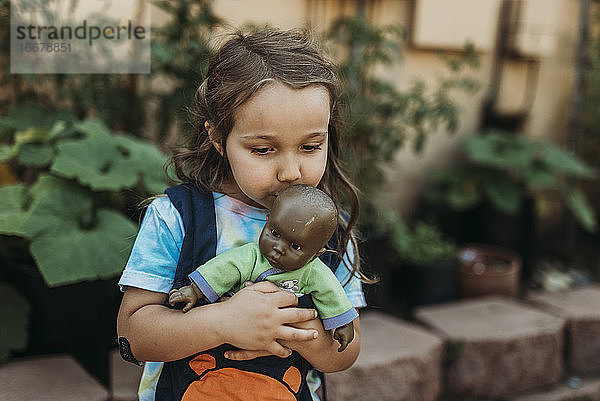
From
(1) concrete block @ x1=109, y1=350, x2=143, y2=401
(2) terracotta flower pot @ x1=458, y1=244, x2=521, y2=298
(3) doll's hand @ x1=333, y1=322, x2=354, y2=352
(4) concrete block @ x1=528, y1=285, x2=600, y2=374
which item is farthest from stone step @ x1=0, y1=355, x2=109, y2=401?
(4) concrete block @ x1=528, y1=285, x2=600, y2=374

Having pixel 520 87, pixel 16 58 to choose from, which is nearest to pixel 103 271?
pixel 16 58

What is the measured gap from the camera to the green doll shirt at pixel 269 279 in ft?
4.04

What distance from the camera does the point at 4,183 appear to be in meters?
2.64

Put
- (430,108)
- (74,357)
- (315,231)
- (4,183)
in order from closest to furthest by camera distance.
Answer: (315,231), (74,357), (4,183), (430,108)

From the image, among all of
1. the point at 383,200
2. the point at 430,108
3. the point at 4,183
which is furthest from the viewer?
the point at 383,200

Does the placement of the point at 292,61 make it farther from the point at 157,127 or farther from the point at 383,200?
the point at 383,200

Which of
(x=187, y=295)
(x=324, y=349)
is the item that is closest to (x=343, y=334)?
(x=324, y=349)

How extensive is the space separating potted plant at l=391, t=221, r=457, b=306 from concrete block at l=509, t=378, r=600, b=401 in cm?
70

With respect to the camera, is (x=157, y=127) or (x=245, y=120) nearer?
(x=245, y=120)

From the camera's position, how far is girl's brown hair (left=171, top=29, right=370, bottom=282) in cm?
129

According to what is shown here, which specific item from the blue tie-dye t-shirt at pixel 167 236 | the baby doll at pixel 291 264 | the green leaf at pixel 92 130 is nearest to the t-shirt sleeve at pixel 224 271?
the baby doll at pixel 291 264

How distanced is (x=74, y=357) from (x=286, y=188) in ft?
5.29

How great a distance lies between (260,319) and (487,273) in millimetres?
2555

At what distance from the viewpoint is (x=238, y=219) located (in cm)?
140
